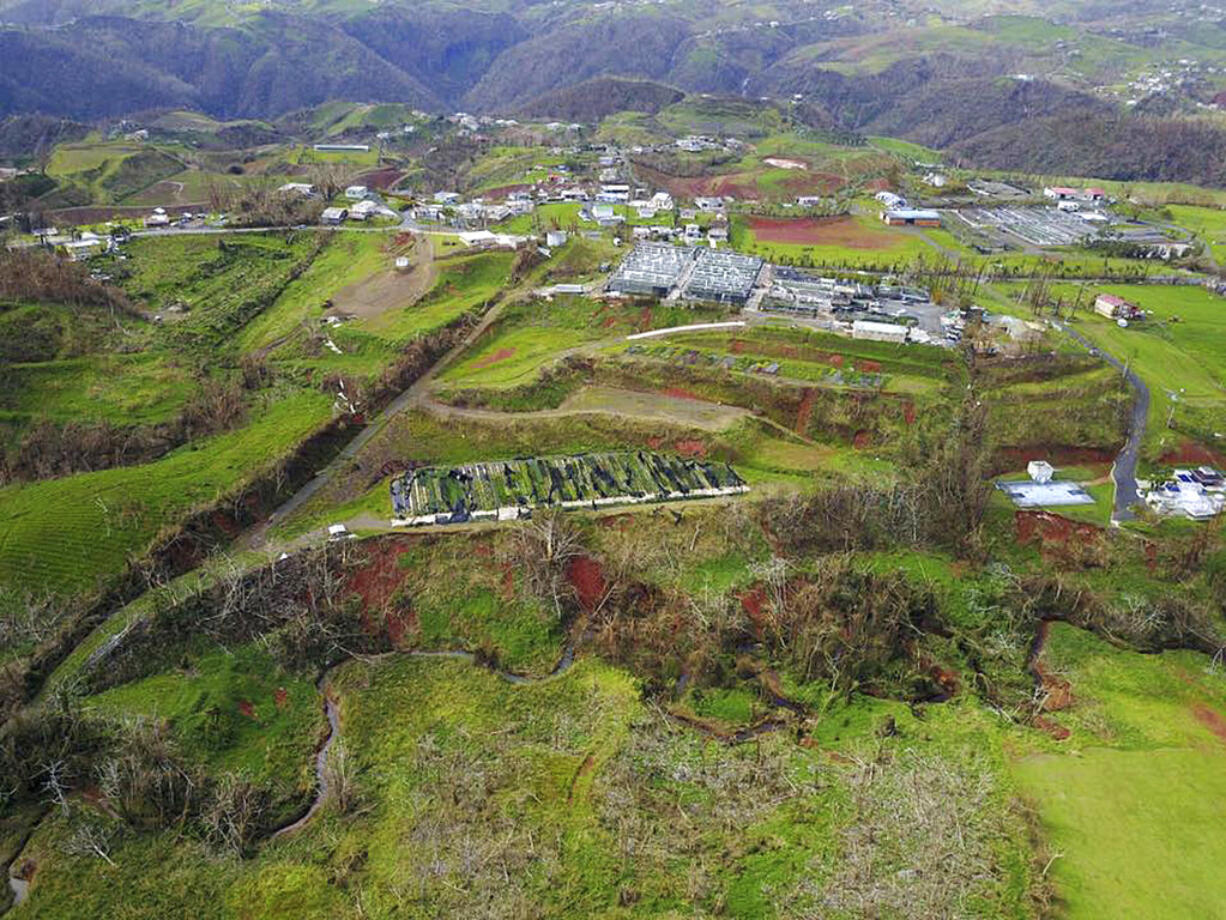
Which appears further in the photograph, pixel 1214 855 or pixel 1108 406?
pixel 1108 406

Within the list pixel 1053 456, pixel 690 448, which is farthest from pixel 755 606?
pixel 1053 456

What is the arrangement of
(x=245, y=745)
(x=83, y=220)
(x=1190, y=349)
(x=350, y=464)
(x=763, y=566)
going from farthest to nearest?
(x=83, y=220)
(x=1190, y=349)
(x=350, y=464)
(x=763, y=566)
(x=245, y=745)

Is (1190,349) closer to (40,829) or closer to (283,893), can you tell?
(283,893)

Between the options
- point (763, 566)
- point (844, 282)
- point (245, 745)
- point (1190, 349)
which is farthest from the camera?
point (844, 282)

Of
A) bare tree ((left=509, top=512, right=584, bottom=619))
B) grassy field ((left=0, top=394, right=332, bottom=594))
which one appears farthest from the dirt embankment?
grassy field ((left=0, top=394, right=332, bottom=594))

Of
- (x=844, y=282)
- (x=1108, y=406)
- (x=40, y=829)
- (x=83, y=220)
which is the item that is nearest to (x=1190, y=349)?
(x=1108, y=406)

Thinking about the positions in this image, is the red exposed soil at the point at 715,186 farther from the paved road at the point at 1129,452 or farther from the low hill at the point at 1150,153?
the low hill at the point at 1150,153

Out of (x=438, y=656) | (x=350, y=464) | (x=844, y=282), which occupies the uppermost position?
(x=844, y=282)

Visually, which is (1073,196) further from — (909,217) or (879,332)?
(879,332)
